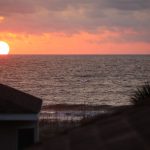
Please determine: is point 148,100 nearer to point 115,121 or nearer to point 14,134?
point 115,121

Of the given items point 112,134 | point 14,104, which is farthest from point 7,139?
point 112,134

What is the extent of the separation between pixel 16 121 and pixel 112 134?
764 centimetres

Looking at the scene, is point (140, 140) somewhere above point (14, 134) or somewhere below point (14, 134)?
above

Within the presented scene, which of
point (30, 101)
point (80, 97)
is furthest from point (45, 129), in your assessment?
point (80, 97)

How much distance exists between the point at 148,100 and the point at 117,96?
62.6 meters

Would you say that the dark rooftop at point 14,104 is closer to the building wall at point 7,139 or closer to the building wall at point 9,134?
the building wall at point 9,134

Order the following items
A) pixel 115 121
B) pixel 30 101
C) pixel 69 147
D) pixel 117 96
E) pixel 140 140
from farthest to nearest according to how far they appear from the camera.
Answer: pixel 117 96 < pixel 30 101 < pixel 115 121 < pixel 69 147 < pixel 140 140

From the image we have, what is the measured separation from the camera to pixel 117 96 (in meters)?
65.6

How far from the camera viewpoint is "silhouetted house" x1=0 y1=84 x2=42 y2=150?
33.3 feet

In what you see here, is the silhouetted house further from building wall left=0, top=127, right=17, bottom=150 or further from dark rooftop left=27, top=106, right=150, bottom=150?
dark rooftop left=27, top=106, right=150, bottom=150

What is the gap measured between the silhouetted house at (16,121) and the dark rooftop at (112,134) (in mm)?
7001

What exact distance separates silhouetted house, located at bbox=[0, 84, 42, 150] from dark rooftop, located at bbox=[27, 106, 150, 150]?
7.00 metres

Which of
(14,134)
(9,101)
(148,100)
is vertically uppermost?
(148,100)

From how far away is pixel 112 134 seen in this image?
2928mm
